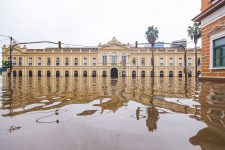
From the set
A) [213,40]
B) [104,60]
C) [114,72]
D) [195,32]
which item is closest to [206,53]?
[213,40]

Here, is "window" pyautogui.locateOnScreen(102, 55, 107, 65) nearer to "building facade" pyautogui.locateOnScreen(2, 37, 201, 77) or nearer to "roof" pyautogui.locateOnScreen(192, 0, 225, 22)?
"building facade" pyautogui.locateOnScreen(2, 37, 201, 77)

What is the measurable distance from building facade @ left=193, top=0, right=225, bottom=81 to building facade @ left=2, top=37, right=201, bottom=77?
4301cm

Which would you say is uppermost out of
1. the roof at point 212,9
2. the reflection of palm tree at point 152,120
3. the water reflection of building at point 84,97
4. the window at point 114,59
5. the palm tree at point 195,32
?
the palm tree at point 195,32

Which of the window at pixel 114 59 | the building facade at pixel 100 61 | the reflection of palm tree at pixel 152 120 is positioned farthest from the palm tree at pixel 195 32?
the reflection of palm tree at pixel 152 120

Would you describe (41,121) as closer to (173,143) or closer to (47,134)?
(47,134)

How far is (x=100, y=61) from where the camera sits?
5312cm

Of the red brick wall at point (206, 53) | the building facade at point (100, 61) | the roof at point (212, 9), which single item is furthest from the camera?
the building facade at point (100, 61)

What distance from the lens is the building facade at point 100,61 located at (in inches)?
2077

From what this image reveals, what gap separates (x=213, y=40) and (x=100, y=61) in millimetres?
45495

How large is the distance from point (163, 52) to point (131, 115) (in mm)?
53524

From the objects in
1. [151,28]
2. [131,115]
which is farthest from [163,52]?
[131,115]

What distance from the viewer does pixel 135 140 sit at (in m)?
1.62

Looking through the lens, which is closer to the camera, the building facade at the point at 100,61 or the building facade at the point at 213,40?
the building facade at the point at 213,40

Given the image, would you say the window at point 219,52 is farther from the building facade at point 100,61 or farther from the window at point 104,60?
the window at point 104,60
